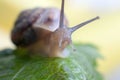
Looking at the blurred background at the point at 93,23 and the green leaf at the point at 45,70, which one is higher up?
the green leaf at the point at 45,70

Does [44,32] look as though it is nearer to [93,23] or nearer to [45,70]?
[45,70]

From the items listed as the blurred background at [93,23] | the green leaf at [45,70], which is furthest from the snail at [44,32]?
the blurred background at [93,23]

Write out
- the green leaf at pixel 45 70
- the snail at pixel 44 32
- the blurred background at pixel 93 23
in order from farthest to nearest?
the blurred background at pixel 93 23 < the snail at pixel 44 32 < the green leaf at pixel 45 70

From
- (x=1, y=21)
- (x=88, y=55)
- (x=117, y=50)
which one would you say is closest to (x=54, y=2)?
(x=1, y=21)

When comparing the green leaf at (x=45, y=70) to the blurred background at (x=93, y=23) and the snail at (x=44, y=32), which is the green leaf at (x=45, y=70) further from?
the blurred background at (x=93, y=23)

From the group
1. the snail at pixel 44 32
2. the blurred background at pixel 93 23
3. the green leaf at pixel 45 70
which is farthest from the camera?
the blurred background at pixel 93 23

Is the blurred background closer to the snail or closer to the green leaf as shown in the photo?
the snail

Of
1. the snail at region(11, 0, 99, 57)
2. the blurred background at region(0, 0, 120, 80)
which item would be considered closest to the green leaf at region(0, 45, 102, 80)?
the snail at region(11, 0, 99, 57)
